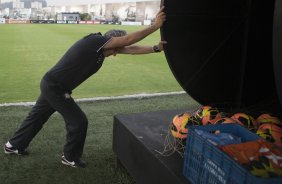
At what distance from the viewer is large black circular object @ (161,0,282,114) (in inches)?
158

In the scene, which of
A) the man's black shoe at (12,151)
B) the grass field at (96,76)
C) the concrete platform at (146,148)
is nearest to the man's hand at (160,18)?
the concrete platform at (146,148)

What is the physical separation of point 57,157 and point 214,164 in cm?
287

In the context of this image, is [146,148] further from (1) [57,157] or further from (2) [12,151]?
(2) [12,151]

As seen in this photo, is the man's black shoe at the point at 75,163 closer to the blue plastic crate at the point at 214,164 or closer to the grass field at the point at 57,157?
the grass field at the point at 57,157

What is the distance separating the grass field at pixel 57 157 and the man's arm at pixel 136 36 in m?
1.55

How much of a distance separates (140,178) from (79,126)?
1.15 meters

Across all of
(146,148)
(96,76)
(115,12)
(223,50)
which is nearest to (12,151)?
(146,148)

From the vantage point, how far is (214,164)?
2510 mm

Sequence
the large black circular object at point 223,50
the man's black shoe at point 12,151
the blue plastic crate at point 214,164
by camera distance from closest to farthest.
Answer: the blue plastic crate at point 214,164 < the large black circular object at point 223,50 < the man's black shoe at point 12,151

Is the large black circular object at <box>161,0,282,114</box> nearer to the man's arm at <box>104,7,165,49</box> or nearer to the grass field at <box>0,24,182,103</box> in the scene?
the man's arm at <box>104,7,165,49</box>

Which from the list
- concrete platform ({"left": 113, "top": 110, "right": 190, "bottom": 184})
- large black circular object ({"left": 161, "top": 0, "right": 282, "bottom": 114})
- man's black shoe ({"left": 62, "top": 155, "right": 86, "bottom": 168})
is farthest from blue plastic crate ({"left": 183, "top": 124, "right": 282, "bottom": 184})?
man's black shoe ({"left": 62, "top": 155, "right": 86, "bottom": 168})

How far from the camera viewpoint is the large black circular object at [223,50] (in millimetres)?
4005

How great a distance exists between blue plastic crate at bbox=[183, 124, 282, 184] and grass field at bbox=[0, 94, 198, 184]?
157 cm

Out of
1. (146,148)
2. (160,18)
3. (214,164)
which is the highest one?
(160,18)
